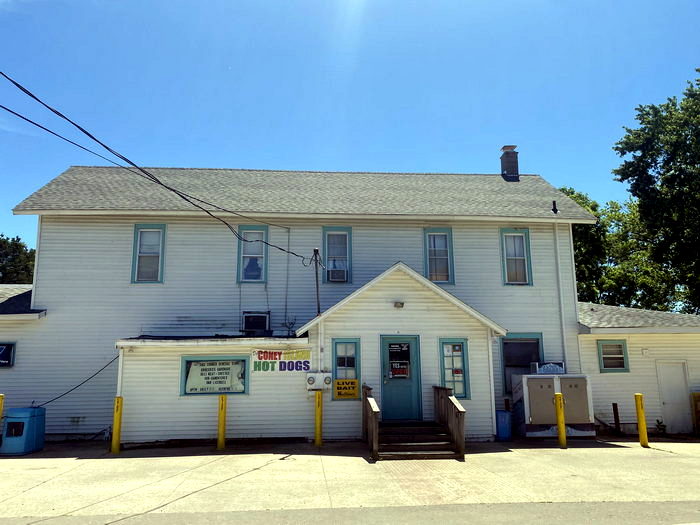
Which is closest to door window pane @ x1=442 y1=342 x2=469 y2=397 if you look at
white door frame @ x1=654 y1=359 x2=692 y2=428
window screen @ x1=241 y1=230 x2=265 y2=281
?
window screen @ x1=241 y1=230 x2=265 y2=281

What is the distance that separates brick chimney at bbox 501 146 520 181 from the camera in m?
19.5

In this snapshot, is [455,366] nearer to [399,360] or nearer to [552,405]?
[399,360]

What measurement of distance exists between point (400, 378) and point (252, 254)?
5459mm

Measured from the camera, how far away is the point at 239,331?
46.4ft

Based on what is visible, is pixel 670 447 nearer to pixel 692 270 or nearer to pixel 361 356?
pixel 361 356

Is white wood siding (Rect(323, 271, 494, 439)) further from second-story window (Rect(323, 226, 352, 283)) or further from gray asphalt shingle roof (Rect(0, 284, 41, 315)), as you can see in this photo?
gray asphalt shingle roof (Rect(0, 284, 41, 315))

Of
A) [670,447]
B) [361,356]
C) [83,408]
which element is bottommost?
[670,447]

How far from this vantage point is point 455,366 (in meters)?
13.2

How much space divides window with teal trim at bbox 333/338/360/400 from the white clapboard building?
5 centimetres

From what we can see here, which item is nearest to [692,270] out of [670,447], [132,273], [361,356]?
[670,447]

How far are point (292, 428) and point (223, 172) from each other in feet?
32.7

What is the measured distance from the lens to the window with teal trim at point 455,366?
517 inches

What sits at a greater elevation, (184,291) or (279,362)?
(184,291)

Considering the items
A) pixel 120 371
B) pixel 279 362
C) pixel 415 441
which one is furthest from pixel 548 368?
pixel 120 371
